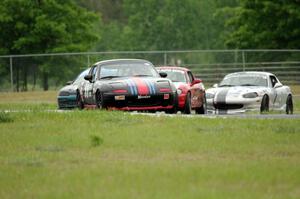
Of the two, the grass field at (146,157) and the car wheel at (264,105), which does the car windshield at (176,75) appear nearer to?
the car wheel at (264,105)

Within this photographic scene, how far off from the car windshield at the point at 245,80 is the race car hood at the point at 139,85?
5.25 metres

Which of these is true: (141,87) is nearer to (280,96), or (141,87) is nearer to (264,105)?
(264,105)

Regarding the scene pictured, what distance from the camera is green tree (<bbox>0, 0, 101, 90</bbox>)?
173 feet

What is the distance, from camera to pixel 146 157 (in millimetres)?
12352

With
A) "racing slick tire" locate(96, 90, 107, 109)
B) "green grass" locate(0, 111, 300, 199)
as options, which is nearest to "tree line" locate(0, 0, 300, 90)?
"racing slick tire" locate(96, 90, 107, 109)

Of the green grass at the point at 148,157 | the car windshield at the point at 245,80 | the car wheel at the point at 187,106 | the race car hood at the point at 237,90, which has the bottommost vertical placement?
the car wheel at the point at 187,106

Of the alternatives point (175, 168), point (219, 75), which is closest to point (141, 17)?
point (219, 75)

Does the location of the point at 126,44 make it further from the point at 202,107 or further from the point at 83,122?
the point at 83,122

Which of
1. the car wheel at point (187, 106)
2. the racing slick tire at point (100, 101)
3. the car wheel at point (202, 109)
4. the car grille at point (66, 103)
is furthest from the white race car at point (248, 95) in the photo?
the racing slick tire at point (100, 101)

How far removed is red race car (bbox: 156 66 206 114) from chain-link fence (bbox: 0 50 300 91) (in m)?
15.8

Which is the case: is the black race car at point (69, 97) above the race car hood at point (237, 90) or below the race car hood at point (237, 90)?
below

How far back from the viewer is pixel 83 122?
17375 mm

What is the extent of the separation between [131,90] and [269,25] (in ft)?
110

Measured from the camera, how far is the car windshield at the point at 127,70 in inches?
914
